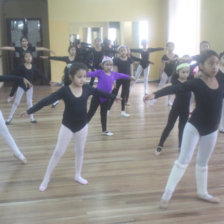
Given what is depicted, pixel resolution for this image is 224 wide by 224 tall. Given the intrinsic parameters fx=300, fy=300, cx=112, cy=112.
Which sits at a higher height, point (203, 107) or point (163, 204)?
point (203, 107)

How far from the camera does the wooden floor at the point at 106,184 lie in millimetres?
2400

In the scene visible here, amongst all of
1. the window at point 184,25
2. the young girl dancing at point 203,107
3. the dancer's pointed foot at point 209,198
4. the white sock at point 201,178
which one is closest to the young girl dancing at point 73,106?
the young girl dancing at point 203,107

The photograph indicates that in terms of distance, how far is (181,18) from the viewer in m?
9.13

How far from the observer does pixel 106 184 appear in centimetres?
295

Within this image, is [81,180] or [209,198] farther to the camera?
[81,180]

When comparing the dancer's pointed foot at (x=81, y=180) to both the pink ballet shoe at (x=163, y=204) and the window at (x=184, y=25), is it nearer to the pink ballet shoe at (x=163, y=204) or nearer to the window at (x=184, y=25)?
the pink ballet shoe at (x=163, y=204)

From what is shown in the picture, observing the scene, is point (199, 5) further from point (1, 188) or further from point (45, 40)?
point (1, 188)

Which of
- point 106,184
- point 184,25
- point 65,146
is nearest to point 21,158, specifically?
point 65,146

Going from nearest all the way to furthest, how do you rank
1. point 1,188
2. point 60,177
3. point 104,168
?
point 1,188 < point 60,177 < point 104,168

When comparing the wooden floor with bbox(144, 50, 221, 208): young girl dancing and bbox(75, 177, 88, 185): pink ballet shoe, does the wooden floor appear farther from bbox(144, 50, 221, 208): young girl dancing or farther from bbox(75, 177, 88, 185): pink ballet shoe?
bbox(144, 50, 221, 208): young girl dancing

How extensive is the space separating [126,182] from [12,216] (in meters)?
A: 1.12

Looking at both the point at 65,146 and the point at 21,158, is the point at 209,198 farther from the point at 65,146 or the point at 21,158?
the point at 21,158

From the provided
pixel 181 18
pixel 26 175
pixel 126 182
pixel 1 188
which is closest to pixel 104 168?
pixel 126 182

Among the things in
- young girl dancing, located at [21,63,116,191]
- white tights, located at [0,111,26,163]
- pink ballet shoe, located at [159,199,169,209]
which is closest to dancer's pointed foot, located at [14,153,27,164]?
white tights, located at [0,111,26,163]
